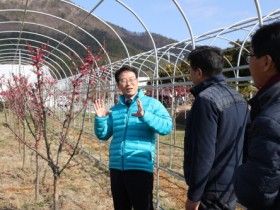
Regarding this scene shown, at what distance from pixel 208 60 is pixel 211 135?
1.34 feet

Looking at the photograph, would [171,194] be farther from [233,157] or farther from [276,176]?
[276,176]

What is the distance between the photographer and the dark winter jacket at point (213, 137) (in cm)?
172

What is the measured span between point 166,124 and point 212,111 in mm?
945

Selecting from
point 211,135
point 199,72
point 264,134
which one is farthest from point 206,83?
point 264,134

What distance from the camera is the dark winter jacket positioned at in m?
1.72

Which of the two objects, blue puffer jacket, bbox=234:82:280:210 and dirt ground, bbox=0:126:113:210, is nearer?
blue puffer jacket, bbox=234:82:280:210

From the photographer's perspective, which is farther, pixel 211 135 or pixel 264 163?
pixel 211 135

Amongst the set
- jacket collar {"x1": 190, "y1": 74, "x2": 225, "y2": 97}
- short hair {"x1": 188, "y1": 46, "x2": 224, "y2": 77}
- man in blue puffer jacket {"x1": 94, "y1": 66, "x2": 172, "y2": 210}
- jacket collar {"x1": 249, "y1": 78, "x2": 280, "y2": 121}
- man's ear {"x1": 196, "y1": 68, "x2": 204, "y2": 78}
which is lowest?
man in blue puffer jacket {"x1": 94, "y1": 66, "x2": 172, "y2": 210}

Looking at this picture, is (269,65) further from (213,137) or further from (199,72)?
(199,72)

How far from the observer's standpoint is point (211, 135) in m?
1.71

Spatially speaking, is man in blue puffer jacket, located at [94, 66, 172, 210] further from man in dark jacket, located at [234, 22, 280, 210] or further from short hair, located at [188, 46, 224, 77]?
man in dark jacket, located at [234, 22, 280, 210]

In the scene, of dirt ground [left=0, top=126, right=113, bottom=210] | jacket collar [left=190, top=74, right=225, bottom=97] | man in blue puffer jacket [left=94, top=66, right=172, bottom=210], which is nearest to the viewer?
jacket collar [left=190, top=74, right=225, bottom=97]

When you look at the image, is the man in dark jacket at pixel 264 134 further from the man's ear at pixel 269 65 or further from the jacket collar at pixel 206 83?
the jacket collar at pixel 206 83

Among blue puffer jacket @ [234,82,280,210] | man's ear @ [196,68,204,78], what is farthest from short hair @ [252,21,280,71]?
man's ear @ [196,68,204,78]
